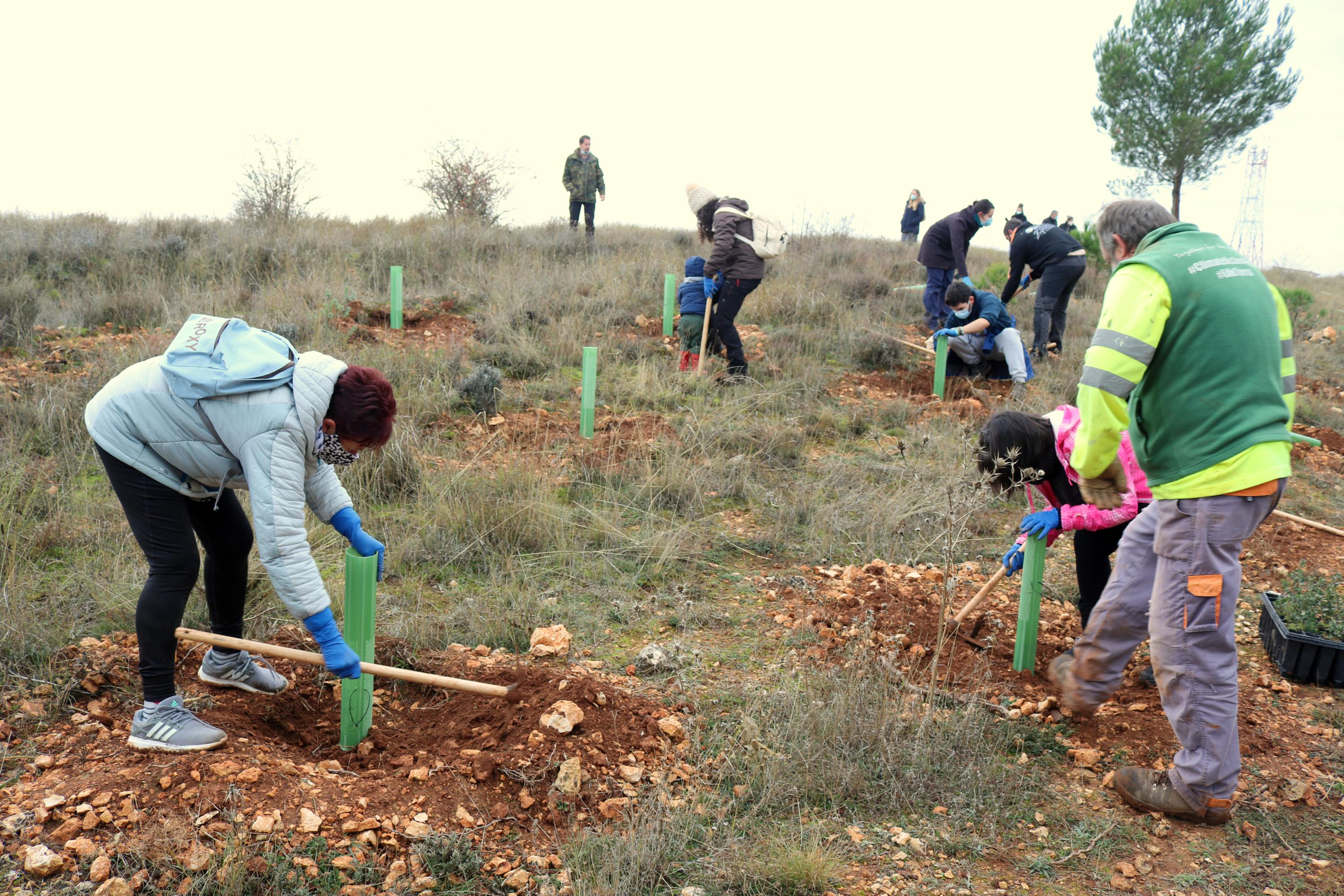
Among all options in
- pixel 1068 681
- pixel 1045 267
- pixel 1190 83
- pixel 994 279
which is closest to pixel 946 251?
pixel 1045 267

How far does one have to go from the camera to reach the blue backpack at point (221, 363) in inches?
98.5

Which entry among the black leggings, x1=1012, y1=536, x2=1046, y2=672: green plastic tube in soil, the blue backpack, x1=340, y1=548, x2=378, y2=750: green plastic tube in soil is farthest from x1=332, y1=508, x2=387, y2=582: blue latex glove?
x1=1012, y1=536, x2=1046, y2=672: green plastic tube in soil

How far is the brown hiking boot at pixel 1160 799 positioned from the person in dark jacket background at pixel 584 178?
467 inches

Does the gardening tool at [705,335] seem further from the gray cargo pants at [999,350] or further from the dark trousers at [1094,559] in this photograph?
the dark trousers at [1094,559]

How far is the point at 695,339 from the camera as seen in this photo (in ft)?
27.5

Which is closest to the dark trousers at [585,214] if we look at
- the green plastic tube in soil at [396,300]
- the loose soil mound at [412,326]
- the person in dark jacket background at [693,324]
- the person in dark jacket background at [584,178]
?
the person in dark jacket background at [584,178]

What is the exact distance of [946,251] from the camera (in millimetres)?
9617

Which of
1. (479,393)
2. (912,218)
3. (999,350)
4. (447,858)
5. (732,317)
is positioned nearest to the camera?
(447,858)

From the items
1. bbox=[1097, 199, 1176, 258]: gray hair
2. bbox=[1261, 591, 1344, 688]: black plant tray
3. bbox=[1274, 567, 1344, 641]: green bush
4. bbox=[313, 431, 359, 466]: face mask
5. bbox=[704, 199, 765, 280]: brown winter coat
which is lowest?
bbox=[1261, 591, 1344, 688]: black plant tray

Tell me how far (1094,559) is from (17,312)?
973 centimetres

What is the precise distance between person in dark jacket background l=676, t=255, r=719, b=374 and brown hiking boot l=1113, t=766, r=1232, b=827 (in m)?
5.85

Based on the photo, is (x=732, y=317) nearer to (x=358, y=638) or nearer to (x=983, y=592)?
(x=983, y=592)

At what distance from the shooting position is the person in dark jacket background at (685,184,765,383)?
773 cm

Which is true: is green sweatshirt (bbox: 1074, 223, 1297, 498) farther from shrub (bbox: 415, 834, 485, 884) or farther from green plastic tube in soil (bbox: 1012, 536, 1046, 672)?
shrub (bbox: 415, 834, 485, 884)
